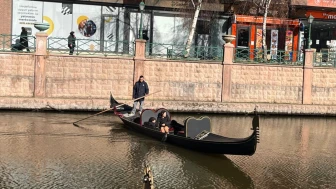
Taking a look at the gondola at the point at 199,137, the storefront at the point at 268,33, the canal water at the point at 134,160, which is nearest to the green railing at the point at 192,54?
the storefront at the point at 268,33

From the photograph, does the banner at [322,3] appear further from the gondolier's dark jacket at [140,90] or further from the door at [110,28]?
the gondolier's dark jacket at [140,90]

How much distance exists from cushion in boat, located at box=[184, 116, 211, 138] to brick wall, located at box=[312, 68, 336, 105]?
1480 cm

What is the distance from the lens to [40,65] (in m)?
25.3

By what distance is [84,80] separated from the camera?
85.2 feet

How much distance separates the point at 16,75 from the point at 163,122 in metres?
11.6

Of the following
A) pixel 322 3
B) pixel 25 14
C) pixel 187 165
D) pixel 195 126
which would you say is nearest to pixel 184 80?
pixel 195 126

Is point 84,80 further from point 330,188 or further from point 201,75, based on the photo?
point 330,188

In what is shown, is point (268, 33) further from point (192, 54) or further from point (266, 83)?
point (192, 54)

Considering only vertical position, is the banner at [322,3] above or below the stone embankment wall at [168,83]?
above

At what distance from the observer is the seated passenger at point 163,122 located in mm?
16406

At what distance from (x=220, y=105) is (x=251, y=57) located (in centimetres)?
578

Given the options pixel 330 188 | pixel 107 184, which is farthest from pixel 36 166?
pixel 330 188

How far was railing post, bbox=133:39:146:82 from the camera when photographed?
26344 mm

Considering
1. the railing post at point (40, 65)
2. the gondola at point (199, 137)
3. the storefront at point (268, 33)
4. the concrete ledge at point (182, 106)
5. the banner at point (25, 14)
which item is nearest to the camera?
the gondola at point (199, 137)
